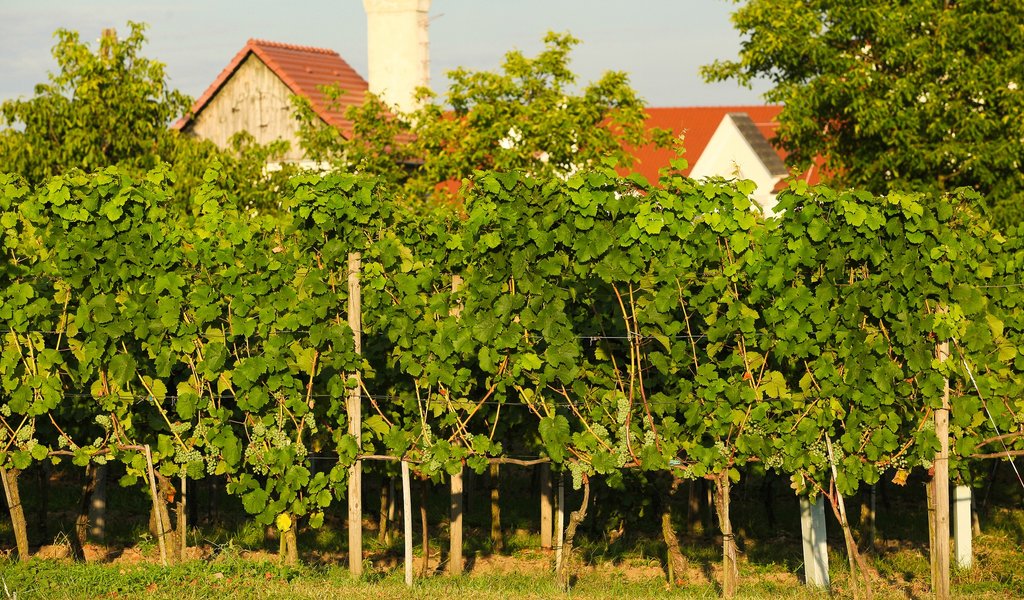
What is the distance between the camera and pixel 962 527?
33.6 feet

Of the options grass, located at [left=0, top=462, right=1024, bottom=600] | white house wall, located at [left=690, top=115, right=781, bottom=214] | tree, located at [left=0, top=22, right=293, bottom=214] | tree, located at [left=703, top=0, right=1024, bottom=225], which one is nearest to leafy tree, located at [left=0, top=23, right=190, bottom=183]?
tree, located at [left=0, top=22, right=293, bottom=214]

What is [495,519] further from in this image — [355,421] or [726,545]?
[726,545]

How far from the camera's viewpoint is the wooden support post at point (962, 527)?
1017cm

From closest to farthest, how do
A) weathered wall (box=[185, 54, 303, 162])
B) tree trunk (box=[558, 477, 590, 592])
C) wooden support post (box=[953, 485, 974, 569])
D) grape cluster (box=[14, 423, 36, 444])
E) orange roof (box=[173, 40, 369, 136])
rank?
tree trunk (box=[558, 477, 590, 592]) → grape cluster (box=[14, 423, 36, 444]) → wooden support post (box=[953, 485, 974, 569]) → orange roof (box=[173, 40, 369, 136]) → weathered wall (box=[185, 54, 303, 162])

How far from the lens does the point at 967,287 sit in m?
8.36

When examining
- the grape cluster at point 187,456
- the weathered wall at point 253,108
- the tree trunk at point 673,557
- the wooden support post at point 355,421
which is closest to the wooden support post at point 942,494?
the tree trunk at point 673,557

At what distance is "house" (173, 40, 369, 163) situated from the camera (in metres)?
31.8

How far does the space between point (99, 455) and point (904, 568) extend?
21.1 ft

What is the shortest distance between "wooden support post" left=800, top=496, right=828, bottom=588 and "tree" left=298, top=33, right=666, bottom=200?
11.0 meters

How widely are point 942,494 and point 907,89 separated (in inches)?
498

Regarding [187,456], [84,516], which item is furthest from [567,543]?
[84,516]

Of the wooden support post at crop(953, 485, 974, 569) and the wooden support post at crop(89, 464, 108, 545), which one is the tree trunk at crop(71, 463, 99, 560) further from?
the wooden support post at crop(953, 485, 974, 569)

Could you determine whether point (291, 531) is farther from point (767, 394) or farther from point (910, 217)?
point (910, 217)

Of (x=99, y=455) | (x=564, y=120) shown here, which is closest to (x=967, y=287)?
(x=99, y=455)
